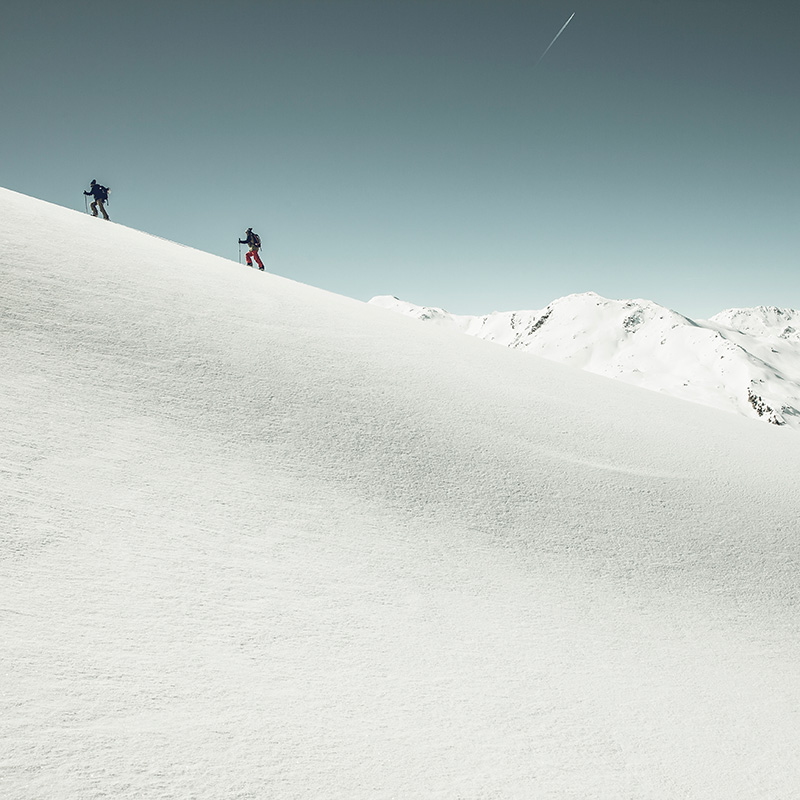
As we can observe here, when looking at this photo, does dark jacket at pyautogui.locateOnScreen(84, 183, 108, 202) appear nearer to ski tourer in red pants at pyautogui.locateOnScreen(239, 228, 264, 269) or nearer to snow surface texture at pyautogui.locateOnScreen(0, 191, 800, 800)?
ski tourer in red pants at pyautogui.locateOnScreen(239, 228, 264, 269)

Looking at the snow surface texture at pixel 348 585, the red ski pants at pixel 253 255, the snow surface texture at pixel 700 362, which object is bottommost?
the snow surface texture at pixel 348 585

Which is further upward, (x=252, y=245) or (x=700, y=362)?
(x=700, y=362)

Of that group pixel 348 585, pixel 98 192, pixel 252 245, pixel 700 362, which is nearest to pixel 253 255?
pixel 252 245

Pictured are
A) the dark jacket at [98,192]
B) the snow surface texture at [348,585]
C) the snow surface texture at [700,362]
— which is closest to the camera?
the snow surface texture at [348,585]

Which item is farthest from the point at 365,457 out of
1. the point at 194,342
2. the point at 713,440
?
the point at 713,440

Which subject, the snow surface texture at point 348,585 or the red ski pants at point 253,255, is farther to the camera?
the red ski pants at point 253,255

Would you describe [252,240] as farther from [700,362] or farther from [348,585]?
[700,362]

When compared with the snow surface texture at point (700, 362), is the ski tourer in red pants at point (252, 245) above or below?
below

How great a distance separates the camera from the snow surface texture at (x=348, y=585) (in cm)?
199

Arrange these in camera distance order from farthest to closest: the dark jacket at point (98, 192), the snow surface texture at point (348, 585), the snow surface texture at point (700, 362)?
the snow surface texture at point (700, 362) → the dark jacket at point (98, 192) → the snow surface texture at point (348, 585)

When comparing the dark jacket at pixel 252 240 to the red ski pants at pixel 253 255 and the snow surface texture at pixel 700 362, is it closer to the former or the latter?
the red ski pants at pixel 253 255

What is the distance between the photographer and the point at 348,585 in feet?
9.60

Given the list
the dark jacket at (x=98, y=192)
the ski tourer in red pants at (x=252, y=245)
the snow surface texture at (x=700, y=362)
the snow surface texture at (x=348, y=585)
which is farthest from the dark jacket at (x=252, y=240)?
the snow surface texture at (x=700, y=362)

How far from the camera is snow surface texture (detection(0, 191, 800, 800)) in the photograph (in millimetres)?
1985
